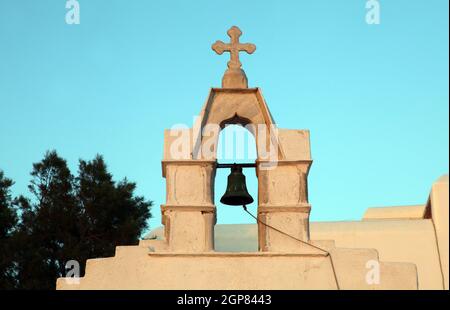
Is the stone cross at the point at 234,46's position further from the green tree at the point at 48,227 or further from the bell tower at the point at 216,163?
the green tree at the point at 48,227

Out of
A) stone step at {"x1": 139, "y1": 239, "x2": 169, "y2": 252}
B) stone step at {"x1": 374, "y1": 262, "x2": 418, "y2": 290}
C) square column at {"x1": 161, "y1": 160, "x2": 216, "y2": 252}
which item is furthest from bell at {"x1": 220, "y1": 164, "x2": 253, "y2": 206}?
stone step at {"x1": 374, "y1": 262, "x2": 418, "y2": 290}

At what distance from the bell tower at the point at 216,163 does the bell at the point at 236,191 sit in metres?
0.20

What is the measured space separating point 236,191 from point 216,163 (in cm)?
41

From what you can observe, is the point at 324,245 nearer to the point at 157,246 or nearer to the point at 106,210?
the point at 157,246

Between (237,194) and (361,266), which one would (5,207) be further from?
(361,266)

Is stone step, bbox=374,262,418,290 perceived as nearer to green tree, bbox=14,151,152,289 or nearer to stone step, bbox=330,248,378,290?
stone step, bbox=330,248,378,290

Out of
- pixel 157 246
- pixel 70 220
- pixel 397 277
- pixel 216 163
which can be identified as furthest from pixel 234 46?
pixel 70 220

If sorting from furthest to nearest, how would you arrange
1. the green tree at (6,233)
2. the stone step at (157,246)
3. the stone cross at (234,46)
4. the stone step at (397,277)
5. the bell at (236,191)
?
the green tree at (6,233) < the stone cross at (234,46) < the bell at (236,191) < the stone step at (157,246) < the stone step at (397,277)

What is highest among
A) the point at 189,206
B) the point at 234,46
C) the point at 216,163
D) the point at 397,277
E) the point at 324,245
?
the point at 234,46

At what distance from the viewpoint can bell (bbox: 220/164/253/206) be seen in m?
8.71

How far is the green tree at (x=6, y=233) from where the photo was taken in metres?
16.8

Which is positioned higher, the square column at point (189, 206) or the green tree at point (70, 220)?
the green tree at point (70, 220)

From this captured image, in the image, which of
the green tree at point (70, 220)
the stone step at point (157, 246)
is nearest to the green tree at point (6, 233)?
the green tree at point (70, 220)

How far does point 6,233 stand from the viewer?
17906mm
